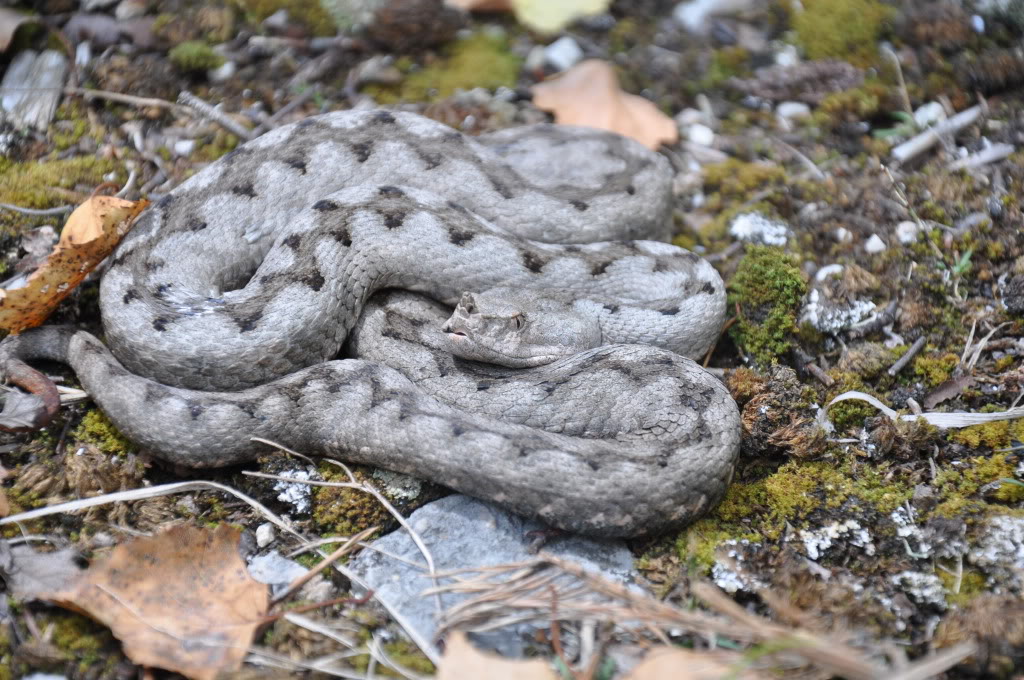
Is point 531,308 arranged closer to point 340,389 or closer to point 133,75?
point 340,389

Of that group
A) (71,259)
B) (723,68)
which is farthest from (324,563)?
(723,68)

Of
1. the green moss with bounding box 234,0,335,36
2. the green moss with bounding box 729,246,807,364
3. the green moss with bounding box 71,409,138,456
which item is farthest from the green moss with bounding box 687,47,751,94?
the green moss with bounding box 71,409,138,456

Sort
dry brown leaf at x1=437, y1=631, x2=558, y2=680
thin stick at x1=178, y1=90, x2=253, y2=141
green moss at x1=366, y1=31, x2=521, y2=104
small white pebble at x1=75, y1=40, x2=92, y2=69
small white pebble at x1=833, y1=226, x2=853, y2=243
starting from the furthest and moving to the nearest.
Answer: green moss at x1=366, y1=31, x2=521, y2=104, small white pebble at x1=75, y1=40, x2=92, y2=69, thin stick at x1=178, y1=90, x2=253, y2=141, small white pebble at x1=833, y1=226, x2=853, y2=243, dry brown leaf at x1=437, y1=631, x2=558, y2=680

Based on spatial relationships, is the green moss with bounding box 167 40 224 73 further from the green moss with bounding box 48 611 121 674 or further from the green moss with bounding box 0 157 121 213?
the green moss with bounding box 48 611 121 674

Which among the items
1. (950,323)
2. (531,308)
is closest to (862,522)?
(950,323)

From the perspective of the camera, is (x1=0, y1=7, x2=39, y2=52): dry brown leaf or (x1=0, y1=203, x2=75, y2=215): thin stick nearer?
(x1=0, y1=203, x2=75, y2=215): thin stick

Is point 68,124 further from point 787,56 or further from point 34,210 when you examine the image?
point 787,56
